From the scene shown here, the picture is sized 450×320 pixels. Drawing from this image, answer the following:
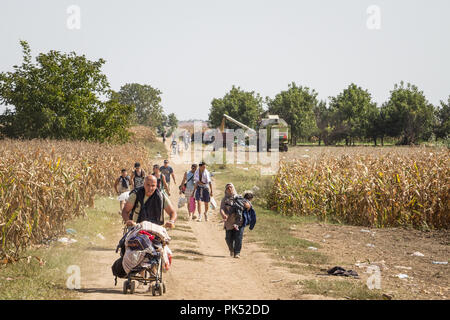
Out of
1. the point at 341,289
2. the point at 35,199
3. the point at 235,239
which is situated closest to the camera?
the point at 341,289

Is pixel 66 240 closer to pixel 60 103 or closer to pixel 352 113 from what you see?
pixel 60 103

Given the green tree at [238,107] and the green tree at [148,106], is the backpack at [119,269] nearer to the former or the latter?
the green tree at [238,107]

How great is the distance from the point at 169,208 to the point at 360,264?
5851mm

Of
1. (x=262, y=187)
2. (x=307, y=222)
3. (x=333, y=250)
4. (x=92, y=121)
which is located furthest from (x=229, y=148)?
(x=333, y=250)

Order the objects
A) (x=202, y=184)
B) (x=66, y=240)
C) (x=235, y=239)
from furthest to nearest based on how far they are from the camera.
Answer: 1. (x=202, y=184)
2. (x=66, y=240)
3. (x=235, y=239)

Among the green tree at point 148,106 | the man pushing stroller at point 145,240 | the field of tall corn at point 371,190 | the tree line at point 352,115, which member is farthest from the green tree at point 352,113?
the man pushing stroller at point 145,240

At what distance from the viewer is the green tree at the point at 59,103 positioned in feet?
120

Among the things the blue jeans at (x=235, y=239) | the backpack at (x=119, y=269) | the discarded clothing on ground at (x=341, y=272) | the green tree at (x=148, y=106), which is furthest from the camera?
the green tree at (x=148, y=106)

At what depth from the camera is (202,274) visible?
1024 cm

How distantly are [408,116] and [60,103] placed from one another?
55739mm

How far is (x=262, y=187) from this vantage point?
2414 centimetres

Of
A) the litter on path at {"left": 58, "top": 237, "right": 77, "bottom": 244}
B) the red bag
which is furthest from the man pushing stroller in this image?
the red bag

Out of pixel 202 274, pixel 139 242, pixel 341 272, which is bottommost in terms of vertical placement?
pixel 341 272

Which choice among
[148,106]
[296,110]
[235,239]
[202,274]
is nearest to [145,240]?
[202,274]
